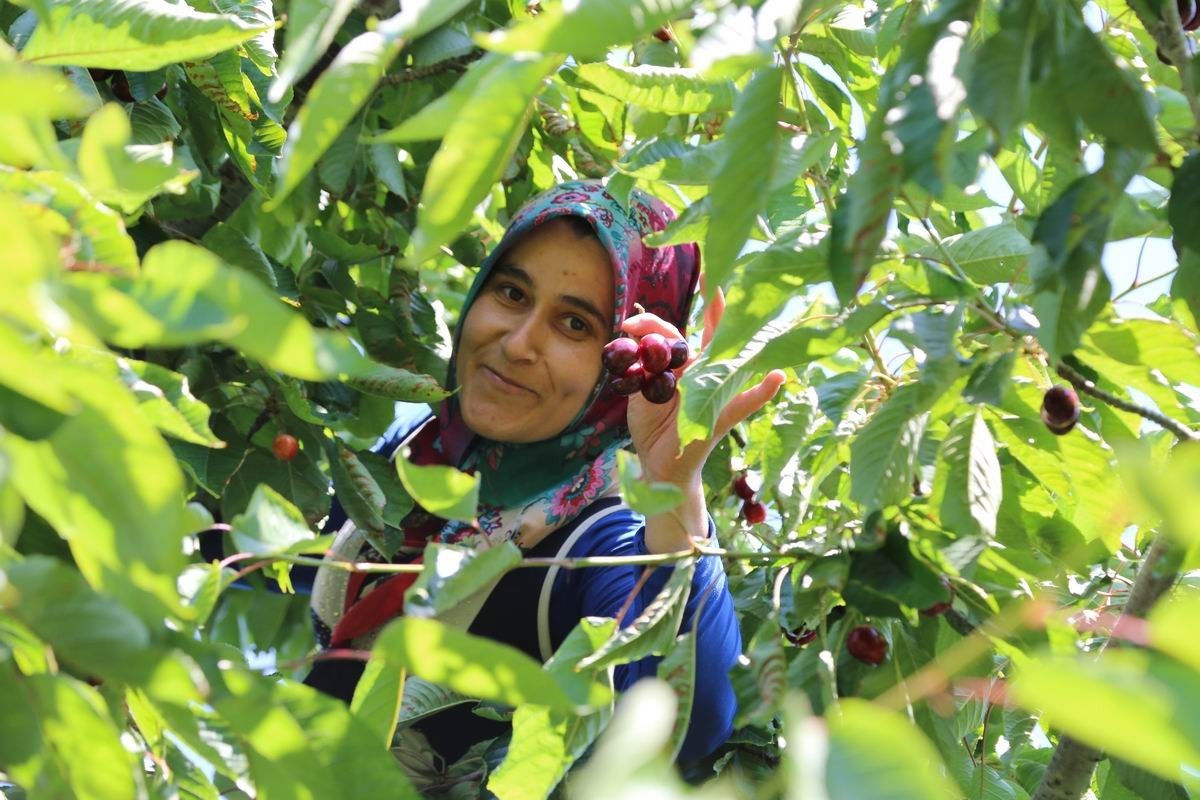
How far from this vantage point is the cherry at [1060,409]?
3.76ft

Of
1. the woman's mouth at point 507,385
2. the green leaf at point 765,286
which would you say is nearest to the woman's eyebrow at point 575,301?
the woman's mouth at point 507,385

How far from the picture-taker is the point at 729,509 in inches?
105

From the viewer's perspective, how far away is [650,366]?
5.37ft

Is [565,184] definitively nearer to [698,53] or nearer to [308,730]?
[698,53]

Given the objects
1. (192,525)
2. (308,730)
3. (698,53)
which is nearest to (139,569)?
(192,525)

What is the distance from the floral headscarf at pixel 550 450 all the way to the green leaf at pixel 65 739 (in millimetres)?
1413

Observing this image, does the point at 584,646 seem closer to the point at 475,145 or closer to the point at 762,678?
the point at 762,678

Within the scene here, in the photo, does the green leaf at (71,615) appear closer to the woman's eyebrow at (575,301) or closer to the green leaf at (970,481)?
the green leaf at (970,481)

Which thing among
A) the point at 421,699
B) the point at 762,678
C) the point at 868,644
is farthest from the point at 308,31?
the point at 421,699

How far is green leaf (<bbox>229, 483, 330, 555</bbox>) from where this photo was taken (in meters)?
0.86

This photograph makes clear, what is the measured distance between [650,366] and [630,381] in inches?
1.4

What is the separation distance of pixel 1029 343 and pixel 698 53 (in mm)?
478

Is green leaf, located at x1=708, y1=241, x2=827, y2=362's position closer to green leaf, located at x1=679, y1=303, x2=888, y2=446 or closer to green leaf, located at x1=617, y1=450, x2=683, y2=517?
green leaf, located at x1=679, y1=303, x2=888, y2=446

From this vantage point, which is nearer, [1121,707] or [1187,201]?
[1121,707]
